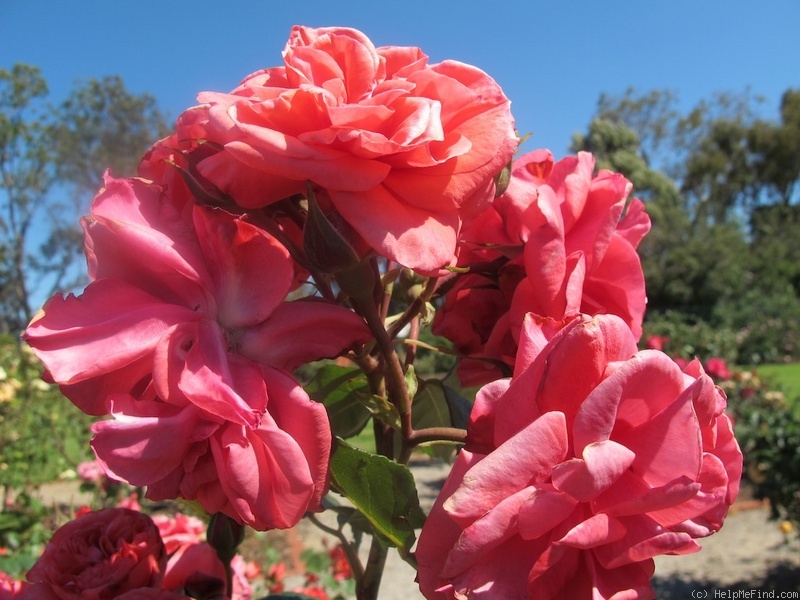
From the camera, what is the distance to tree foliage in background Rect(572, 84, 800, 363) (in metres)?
13.5

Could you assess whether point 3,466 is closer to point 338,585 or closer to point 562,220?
point 338,585

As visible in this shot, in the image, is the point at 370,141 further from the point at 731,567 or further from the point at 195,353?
the point at 731,567

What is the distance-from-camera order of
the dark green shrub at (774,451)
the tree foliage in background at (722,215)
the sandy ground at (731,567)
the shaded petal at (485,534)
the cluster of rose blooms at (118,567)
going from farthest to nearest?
the tree foliage in background at (722,215) < the sandy ground at (731,567) < the dark green shrub at (774,451) < the cluster of rose blooms at (118,567) < the shaded petal at (485,534)

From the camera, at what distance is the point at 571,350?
0.43 m

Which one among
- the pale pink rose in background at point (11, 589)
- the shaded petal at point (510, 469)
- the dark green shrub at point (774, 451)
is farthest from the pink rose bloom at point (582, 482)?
the dark green shrub at point (774, 451)

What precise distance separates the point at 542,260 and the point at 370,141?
18cm

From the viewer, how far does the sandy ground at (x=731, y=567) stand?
3.92 meters

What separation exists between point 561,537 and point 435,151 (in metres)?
0.28

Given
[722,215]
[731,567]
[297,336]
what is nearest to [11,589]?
[297,336]

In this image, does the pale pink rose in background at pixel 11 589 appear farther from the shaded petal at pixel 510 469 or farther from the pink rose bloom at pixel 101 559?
the shaded petal at pixel 510 469

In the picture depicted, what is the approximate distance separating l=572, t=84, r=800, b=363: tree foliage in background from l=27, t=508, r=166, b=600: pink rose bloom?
13.1 meters

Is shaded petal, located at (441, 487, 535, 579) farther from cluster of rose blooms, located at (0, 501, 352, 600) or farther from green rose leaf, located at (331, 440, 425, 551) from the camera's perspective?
cluster of rose blooms, located at (0, 501, 352, 600)

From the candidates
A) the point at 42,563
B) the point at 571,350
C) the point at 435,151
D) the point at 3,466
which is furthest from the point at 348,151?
the point at 3,466

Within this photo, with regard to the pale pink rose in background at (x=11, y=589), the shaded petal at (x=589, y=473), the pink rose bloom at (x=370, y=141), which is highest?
the pink rose bloom at (x=370, y=141)
